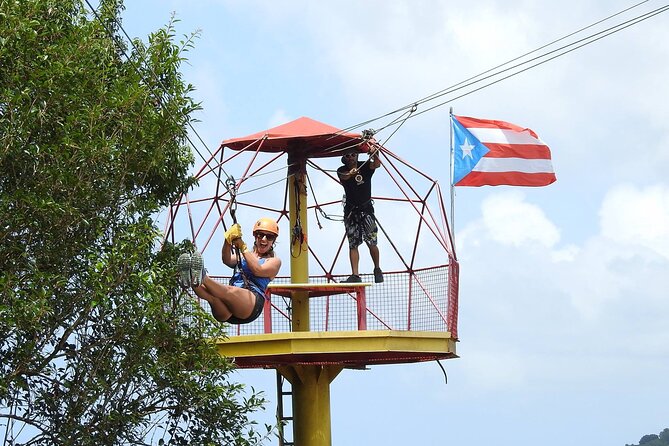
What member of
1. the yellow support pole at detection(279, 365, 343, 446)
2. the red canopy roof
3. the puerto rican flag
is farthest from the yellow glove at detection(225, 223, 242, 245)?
Answer: the puerto rican flag

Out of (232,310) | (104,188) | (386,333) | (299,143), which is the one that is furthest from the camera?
(299,143)

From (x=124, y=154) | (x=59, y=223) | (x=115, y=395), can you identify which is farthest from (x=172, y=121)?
(x=115, y=395)

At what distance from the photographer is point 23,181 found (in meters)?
15.9

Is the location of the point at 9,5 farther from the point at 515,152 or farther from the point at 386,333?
the point at 515,152

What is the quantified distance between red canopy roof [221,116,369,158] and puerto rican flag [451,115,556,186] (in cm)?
234

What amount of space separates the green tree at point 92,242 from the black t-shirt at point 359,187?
5.99m

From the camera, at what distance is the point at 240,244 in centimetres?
1812

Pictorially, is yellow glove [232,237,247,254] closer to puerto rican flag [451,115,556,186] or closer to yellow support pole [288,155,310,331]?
yellow support pole [288,155,310,331]

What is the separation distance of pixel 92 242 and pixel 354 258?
7999mm

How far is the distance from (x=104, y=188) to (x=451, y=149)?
394 inches

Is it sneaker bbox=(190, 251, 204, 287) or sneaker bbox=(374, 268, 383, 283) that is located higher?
sneaker bbox=(374, 268, 383, 283)

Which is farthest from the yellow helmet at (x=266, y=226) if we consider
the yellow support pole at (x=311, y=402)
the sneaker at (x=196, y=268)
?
the yellow support pole at (x=311, y=402)

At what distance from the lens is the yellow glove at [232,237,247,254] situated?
18047mm

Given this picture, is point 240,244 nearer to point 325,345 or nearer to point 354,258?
point 325,345
